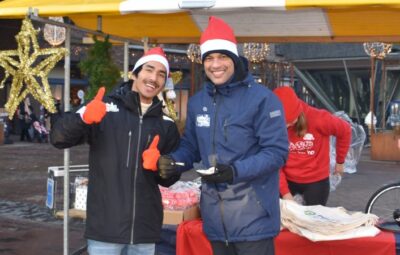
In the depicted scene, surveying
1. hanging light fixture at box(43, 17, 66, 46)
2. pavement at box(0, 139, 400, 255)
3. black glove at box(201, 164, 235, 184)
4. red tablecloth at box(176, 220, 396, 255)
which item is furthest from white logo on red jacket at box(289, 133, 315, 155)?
hanging light fixture at box(43, 17, 66, 46)

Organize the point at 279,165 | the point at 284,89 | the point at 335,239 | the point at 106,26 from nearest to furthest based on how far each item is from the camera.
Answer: the point at 279,165, the point at 335,239, the point at 284,89, the point at 106,26

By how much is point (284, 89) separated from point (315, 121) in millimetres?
434

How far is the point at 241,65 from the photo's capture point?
3029mm

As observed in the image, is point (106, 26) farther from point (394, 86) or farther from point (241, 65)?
point (394, 86)

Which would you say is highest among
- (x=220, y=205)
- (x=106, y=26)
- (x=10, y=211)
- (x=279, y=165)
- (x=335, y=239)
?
(x=106, y=26)

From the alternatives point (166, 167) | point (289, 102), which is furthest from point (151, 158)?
point (289, 102)

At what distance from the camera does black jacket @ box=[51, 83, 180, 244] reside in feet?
10.3

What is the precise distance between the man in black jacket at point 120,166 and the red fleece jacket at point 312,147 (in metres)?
1.68

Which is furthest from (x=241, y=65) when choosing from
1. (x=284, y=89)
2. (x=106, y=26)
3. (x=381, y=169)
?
(x=381, y=169)

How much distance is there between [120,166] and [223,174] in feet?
2.16

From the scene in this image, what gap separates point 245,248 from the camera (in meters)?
2.98

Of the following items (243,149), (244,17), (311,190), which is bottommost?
(311,190)

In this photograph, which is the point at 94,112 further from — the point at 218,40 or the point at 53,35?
the point at 53,35

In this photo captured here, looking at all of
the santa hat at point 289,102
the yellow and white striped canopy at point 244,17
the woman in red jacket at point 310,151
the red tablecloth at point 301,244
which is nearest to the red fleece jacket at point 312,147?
the woman in red jacket at point 310,151
